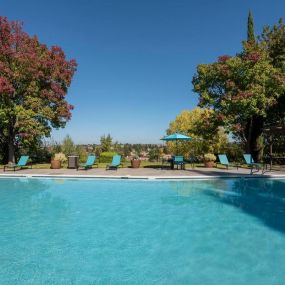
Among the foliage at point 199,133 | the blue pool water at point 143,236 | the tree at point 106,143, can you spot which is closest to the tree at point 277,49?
the foliage at point 199,133

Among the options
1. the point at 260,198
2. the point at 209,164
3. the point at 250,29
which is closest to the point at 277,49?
the point at 250,29

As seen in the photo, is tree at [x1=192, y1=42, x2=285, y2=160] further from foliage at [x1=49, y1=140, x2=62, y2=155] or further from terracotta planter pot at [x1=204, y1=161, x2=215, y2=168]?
foliage at [x1=49, y1=140, x2=62, y2=155]

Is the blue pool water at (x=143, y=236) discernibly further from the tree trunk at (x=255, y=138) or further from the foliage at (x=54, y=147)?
the foliage at (x=54, y=147)

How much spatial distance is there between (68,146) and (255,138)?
19.2 metres

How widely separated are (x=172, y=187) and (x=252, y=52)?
51.4 ft

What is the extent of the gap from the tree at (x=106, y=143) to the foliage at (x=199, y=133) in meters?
7.37

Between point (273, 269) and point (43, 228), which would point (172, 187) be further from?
point (273, 269)

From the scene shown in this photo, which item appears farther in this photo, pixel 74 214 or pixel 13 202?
pixel 13 202

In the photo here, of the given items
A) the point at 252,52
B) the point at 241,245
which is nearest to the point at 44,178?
the point at 241,245

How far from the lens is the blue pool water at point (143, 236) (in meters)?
5.63

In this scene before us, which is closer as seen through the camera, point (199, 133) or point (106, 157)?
point (199, 133)

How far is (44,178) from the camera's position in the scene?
18438 mm

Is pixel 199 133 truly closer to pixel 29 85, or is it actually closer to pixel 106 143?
pixel 106 143

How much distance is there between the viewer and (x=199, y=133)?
27.7 m
